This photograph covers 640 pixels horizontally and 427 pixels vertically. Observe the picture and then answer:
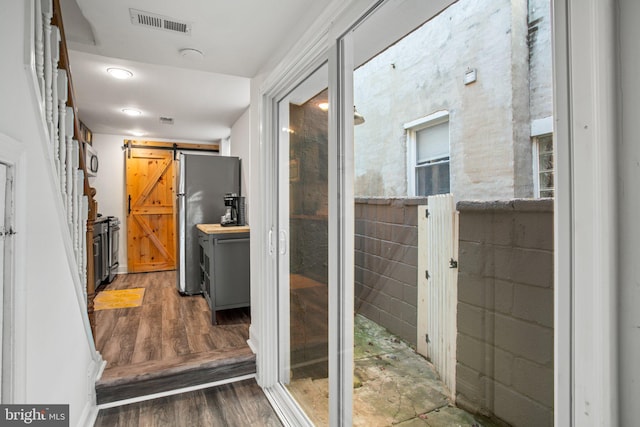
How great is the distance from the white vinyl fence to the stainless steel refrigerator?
3.33 metres

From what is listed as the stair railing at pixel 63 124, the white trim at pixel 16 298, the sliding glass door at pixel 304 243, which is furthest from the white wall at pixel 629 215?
the stair railing at pixel 63 124

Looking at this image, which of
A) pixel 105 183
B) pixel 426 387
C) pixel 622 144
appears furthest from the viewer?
pixel 105 183

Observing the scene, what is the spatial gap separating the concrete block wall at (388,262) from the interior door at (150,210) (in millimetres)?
5140

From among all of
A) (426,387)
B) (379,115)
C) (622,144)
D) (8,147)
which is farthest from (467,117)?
(8,147)

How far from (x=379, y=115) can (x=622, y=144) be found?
1173mm

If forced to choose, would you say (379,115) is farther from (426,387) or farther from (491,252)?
(426,387)

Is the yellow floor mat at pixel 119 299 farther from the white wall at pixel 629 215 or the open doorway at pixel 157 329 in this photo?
the white wall at pixel 629 215

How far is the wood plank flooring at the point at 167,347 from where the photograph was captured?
89.4 inches

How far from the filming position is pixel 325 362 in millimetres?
1763

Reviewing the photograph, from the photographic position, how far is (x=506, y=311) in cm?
117

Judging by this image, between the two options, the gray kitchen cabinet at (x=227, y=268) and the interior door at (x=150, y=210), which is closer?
the gray kitchen cabinet at (x=227, y=268)

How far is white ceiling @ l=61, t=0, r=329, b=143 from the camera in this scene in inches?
65.1

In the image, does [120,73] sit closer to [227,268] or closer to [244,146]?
[244,146]
